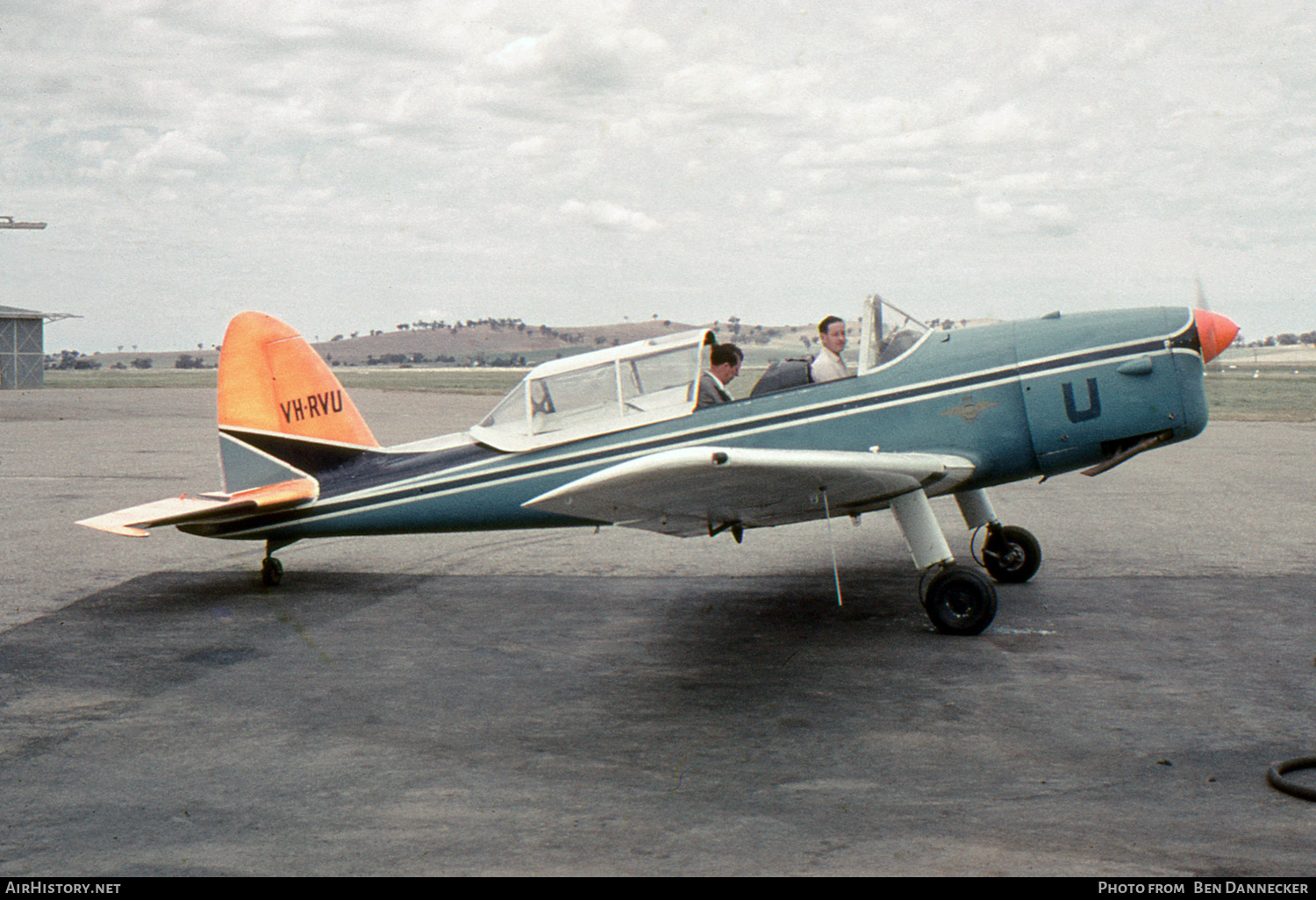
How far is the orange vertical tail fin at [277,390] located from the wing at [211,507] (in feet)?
1.54

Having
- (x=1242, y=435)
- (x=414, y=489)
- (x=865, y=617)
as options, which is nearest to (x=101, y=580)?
(x=414, y=489)

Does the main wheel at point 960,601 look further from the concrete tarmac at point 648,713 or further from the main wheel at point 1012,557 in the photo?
the main wheel at point 1012,557

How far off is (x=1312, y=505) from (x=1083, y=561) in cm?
502

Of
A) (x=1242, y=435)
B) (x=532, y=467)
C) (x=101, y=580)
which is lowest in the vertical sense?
(x=1242, y=435)

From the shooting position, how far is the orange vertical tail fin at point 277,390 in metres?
8.00

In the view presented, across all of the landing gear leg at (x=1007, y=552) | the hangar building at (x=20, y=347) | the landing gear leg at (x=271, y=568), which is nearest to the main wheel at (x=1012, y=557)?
the landing gear leg at (x=1007, y=552)

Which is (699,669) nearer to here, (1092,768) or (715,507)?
(715,507)

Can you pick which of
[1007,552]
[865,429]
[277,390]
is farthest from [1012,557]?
[277,390]

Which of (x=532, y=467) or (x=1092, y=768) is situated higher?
(x=532, y=467)

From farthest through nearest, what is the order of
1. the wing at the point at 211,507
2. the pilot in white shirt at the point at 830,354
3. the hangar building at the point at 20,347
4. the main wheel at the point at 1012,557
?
the hangar building at the point at 20,347, the main wheel at the point at 1012,557, the wing at the point at 211,507, the pilot in white shirt at the point at 830,354

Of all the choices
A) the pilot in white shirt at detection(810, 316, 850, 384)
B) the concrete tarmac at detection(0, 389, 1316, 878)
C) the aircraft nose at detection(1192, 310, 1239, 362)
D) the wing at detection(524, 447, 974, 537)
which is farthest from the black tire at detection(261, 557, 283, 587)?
the aircraft nose at detection(1192, 310, 1239, 362)

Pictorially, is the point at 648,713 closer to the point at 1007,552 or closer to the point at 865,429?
the point at 865,429

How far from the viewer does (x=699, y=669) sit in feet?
18.3
